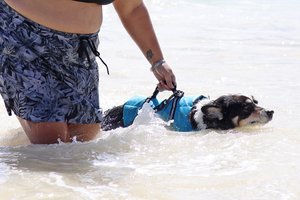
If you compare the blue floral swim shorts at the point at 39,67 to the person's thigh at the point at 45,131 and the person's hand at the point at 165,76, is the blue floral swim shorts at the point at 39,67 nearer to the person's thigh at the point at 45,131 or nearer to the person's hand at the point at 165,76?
the person's thigh at the point at 45,131

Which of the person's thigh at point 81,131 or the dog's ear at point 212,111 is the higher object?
the person's thigh at point 81,131

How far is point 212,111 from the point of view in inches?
209

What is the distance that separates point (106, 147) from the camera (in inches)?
157

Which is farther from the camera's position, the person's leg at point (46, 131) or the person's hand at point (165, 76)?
the person's hand at point (165, 76)

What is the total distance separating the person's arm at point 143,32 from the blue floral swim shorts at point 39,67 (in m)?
0.56

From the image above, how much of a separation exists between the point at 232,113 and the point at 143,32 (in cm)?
129

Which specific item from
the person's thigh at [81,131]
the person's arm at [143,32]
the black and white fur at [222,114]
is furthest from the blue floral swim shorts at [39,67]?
the black and white fur at [222,114]

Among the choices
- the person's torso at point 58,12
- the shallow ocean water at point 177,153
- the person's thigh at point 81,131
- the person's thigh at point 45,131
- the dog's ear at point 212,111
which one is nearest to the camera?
the shallow ocean water at point 177,153

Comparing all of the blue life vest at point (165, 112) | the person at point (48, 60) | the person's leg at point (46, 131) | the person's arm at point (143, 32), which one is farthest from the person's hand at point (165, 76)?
the person's leg at point (46, 131)

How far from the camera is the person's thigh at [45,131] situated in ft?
12.9

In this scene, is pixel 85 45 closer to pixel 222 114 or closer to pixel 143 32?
pixel 143 32

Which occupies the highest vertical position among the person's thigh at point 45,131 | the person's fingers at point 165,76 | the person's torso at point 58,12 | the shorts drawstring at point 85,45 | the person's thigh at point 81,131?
the person's torso at point 58,12

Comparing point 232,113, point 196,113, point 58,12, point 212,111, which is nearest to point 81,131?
point 58,12

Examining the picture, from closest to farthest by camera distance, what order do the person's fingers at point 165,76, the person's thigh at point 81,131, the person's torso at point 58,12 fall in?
the person's torso at point 58,12
the person's thigh at point 81,131
the person's fingers at point 165,76
